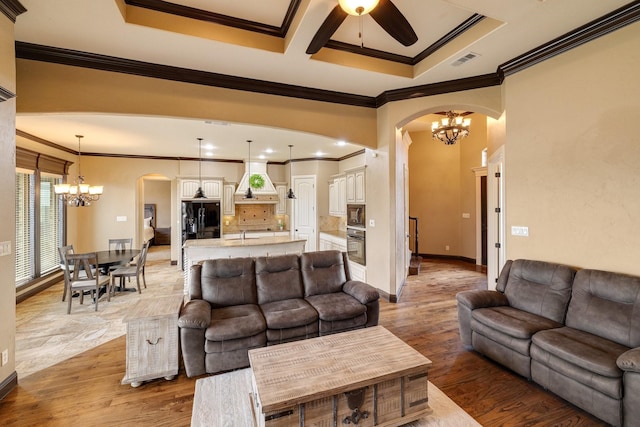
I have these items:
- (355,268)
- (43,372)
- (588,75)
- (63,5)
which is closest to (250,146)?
(355,268)

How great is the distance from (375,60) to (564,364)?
12.2 feet

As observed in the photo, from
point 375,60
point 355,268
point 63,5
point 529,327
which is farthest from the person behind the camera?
point 355,268

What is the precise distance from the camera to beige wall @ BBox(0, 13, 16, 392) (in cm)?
236

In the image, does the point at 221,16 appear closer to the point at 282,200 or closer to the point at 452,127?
the point at 452,127

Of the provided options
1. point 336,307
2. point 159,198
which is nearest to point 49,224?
point 336,307

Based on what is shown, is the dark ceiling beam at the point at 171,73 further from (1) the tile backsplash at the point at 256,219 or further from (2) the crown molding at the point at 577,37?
(1) the tile backsplash at the point at 256,219

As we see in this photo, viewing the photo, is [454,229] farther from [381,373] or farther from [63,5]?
[63,5]

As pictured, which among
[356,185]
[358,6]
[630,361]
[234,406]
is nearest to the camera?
[630,361]

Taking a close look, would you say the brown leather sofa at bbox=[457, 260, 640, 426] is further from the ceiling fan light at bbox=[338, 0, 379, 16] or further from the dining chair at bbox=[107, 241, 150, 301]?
the dining chair at bbox=[107, 241, 150, 301]

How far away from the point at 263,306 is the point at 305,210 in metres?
5.41

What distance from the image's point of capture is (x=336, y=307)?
3.14m

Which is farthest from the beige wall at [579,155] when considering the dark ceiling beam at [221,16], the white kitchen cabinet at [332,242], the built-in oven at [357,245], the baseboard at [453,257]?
the baseboard at [453,257]

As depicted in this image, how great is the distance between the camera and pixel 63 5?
2404 millimetres

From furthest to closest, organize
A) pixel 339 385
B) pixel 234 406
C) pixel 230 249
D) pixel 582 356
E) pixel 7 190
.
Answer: pixel 230 249 → pixel 7 190 → pixel 234 406 → pixel 582 356 → pixel 339 385
